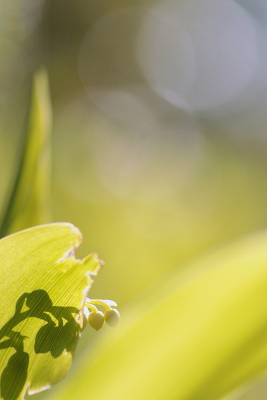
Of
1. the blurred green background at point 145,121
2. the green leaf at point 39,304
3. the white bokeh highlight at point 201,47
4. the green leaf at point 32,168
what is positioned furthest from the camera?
the white bokeh highlight at point 201,47

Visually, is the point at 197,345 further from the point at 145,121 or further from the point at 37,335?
the point at 145,121

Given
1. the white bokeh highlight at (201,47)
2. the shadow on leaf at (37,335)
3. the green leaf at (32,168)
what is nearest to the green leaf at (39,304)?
the shadow on leaf at (37,335)

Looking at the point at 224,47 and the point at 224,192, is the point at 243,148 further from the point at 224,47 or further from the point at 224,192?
the point at 224,47

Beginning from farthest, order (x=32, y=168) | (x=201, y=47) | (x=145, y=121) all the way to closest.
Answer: (x=201, y=47)
(x=145, y=121)
(x=32, y=168)

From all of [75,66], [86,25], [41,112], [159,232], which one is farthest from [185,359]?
[86,25]

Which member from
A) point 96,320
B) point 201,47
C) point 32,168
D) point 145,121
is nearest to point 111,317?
point 96,320

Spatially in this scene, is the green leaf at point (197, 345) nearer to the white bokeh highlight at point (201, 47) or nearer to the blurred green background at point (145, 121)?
the blurred green background at point (145, 121)

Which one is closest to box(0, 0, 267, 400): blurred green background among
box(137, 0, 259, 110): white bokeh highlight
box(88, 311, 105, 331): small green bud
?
box(137, 0, 259, 110): white bokeh highlight

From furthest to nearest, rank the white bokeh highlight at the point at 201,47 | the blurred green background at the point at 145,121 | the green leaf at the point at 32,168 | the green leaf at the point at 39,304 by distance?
the white bokeh highlight at the point at 201,47 < the blurred green background at the point at 145,121 < the green leaf at the point at 32,168 < the green leaf at the point at 39,304
